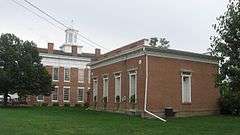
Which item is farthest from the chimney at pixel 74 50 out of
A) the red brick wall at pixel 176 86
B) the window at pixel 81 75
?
the red brick wall at pixel 176 86

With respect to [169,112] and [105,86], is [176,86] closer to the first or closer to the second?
[169,112]

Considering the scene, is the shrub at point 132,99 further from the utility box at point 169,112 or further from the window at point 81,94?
the window at point 81,94

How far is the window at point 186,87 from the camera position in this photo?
31.9 m

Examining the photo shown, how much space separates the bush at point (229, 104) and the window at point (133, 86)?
6882 millimetres

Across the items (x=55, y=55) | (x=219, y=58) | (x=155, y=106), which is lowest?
(x=155, y=106)

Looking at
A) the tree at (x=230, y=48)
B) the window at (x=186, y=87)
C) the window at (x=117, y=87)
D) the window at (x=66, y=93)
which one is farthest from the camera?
the window at (x=66, y=93)

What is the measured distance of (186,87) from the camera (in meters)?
32.1

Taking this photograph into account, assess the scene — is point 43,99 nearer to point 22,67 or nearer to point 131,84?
point 22,67

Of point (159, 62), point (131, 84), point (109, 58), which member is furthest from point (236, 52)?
point (109, 58)

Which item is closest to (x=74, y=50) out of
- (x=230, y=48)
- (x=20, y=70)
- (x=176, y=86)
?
(x=20, y=70)

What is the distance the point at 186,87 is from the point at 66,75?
120 ft

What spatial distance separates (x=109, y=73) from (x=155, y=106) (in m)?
7.78

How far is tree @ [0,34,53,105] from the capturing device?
4869 cm

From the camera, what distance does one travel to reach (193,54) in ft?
105
